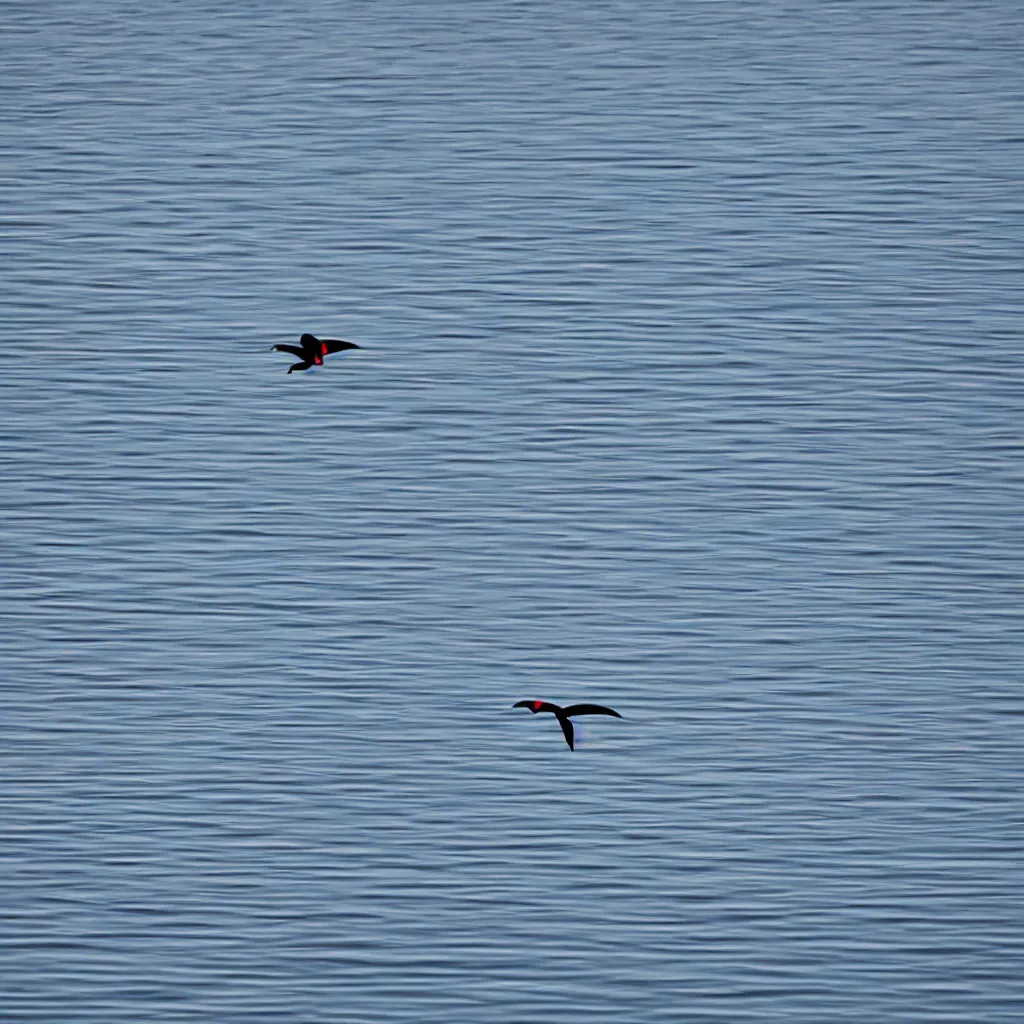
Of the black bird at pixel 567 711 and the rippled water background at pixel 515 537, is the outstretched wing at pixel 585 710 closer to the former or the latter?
the black bird at pixel 567 711

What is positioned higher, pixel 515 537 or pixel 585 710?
pixel 585 710

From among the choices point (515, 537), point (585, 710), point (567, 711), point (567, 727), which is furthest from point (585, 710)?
point (515, 537)

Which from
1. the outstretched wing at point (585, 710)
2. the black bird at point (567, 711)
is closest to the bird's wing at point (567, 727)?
the black bird at point (567, 711)

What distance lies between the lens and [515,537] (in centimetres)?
2928

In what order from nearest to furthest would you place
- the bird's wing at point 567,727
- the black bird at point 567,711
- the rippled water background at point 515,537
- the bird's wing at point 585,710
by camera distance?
the rippled water background at point 515,537, the black bird at point 567,711, the bird's wing at point 567,727, the bird's wing at point 585,710

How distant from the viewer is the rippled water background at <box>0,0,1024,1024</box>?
20.2 meters

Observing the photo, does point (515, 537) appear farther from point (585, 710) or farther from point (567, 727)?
point (567, 727)

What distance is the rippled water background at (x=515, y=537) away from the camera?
20250 mm

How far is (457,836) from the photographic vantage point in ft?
71.3

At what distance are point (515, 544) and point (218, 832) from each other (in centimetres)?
790

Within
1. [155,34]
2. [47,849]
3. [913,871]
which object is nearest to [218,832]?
[47,849]

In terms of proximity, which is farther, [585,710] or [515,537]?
[515,537]

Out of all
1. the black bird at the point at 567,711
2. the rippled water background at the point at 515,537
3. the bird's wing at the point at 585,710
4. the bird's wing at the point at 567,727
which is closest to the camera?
the rippled water background at the point at 515,537

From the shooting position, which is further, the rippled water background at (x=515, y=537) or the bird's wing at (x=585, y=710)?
the bird's wing at (x=585, y=710)
